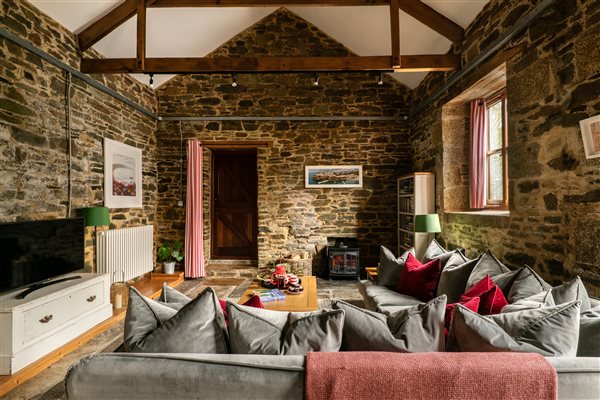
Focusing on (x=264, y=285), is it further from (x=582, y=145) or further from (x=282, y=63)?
(x=582, y=145)

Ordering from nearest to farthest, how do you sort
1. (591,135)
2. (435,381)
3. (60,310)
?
1. (435,381)
2. (591,135)
3. (60,310)

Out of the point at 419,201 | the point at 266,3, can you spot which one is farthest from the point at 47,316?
the point at 419,201

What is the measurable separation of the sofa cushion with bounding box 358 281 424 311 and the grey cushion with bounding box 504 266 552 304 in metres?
0.98

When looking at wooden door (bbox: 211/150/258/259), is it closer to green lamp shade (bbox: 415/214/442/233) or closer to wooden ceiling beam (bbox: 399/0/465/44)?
green lamp shade (bbox: 415/214/442/233)

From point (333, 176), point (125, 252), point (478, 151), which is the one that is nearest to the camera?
point (478, 151)

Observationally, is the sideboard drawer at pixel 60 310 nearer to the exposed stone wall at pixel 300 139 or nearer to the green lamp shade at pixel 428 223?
the exposed stone wall at pixel 300 139

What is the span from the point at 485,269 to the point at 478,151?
2120mm

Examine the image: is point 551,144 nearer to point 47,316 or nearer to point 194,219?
point 47,316

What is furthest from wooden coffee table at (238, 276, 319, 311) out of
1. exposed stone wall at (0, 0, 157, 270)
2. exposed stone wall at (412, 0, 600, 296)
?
exposed stone wall at (0, 0, 157, 270)

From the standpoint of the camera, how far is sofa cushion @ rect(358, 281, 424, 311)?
9.75 ft

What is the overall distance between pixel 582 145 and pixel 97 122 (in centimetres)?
529

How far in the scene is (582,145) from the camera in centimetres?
231

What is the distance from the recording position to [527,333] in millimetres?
1375

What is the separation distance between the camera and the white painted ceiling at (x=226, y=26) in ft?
12.2
